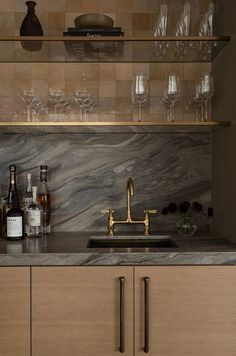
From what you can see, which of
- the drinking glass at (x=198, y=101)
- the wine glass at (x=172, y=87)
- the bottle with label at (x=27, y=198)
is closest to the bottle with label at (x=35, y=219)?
the bottle with label at (x=27, y=198)

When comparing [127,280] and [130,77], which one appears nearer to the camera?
[127,280]

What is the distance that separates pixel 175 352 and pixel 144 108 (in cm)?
125

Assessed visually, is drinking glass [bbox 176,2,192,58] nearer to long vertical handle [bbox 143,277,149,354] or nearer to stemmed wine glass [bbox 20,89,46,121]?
stemmed wine glass [bbox 20,89,46,121]

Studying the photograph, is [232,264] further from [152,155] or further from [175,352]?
[152,155]

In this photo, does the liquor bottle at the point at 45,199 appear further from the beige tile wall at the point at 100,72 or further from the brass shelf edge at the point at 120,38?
the brass shelf edge at the point at 120,38

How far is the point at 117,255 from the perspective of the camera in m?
1.75

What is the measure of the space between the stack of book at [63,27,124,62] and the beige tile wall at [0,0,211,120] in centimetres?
9

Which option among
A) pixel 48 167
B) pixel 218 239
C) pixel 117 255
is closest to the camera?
pixel 117 255

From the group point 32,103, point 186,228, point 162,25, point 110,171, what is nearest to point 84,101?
point 32,103

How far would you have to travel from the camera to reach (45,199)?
2.34 metres

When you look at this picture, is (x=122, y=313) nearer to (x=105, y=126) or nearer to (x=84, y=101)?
(x=105, y=126)

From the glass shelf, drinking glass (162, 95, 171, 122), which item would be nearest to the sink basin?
the glass shelf

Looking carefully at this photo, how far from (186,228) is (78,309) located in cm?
72

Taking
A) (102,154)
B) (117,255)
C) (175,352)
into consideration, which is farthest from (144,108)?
(175,352)
